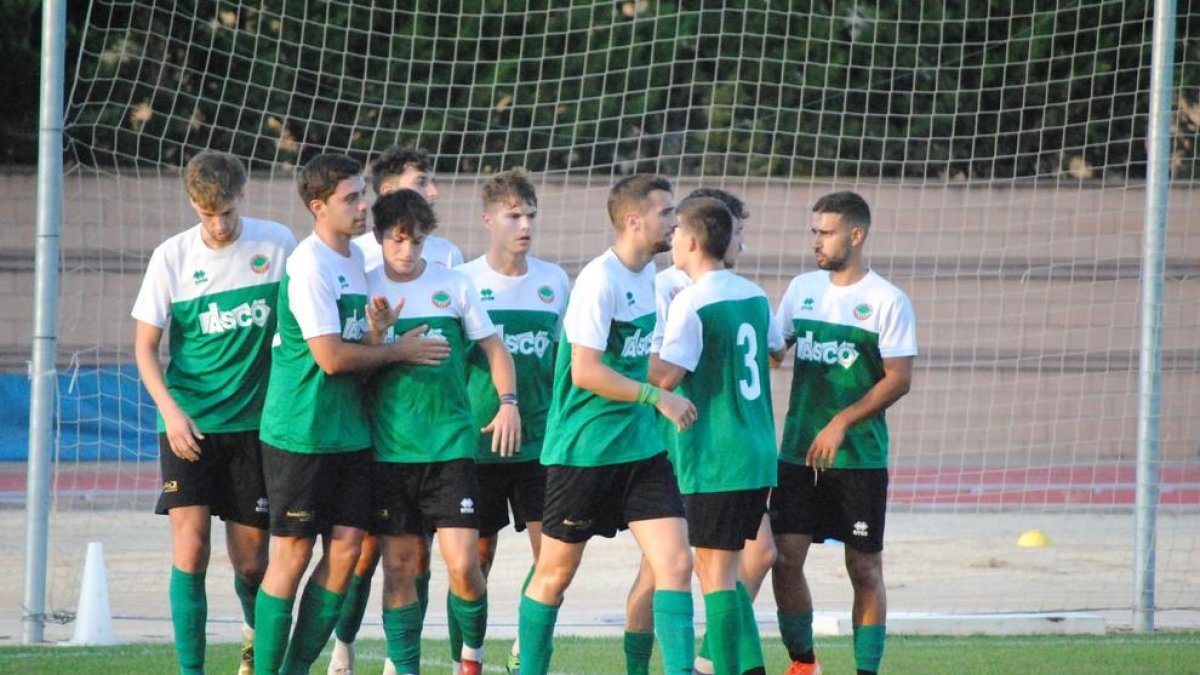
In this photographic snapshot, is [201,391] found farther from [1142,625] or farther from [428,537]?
[1142,625]

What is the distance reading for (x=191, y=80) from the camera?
1530cm

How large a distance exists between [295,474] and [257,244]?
3.14 feet

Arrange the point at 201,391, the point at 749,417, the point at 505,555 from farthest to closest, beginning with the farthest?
the point at 505,555, the point at 201,391, the point at 749,417

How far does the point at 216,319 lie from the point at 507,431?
3.81ft

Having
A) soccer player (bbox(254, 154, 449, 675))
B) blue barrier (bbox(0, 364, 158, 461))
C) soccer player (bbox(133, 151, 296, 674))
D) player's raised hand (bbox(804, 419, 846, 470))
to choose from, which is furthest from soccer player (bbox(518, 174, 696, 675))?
blue barrier (bbox(0, 364, 158, 461))

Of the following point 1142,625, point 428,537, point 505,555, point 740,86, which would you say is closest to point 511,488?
point 428,537

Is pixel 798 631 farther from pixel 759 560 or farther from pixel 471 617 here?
pixel 471 617

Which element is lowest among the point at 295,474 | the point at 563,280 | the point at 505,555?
the point at 505,555

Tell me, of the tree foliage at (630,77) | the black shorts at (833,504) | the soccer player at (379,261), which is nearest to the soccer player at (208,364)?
the soccer player at (379,261)

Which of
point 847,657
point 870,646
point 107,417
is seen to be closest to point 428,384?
point 870,646

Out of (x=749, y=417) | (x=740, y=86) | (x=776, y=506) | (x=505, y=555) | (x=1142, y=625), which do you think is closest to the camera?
(x=749, y=417)

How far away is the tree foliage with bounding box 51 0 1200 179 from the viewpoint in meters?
13.9

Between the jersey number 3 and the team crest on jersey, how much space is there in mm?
1800

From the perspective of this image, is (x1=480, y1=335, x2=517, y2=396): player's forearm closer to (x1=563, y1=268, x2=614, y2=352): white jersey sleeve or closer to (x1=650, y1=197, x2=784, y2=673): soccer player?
(x1=563, y1=268, x2=614, y2=352): white jersey sleeve
